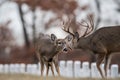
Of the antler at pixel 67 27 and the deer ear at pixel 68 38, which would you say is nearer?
the deer ear at pixel 68 38

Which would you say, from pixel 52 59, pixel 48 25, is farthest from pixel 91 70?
pixel 48 25

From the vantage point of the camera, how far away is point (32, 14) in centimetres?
4444

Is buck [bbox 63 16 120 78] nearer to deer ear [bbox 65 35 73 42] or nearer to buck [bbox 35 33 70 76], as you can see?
deer ear [bbox 65 35 73 42]

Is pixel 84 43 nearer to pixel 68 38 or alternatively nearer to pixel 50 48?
pixel 68 38

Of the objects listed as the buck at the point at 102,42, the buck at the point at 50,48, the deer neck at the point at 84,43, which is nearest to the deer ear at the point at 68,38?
the buck at the point at 102,42

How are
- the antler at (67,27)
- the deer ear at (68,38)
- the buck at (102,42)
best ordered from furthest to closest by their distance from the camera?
the antler at (67,27) < the deer ear at (68,38) < the buck at (102,42)

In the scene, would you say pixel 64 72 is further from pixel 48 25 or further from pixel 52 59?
pixel 48 25

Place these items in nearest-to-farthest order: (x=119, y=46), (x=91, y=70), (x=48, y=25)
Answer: (x=119, y=46) → (x=91, y=70) → (x=48, y=25)

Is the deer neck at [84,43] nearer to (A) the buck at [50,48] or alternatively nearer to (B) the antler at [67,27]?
(B) the antler at [67,27]

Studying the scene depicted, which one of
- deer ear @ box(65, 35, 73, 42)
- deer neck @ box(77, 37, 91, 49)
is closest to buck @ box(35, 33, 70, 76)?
deer ear @ box(65, 35, 73, 42)

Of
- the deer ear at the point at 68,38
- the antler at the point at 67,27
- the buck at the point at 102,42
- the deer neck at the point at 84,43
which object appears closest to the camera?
the buck at the point at 102,42

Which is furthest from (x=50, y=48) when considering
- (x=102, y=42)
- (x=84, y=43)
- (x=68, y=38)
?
(x=102, y=42)

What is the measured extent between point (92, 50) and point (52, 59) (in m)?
1.39

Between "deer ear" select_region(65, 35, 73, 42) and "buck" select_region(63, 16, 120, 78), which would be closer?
"buck" select_region(63, 16, 120, 78)
